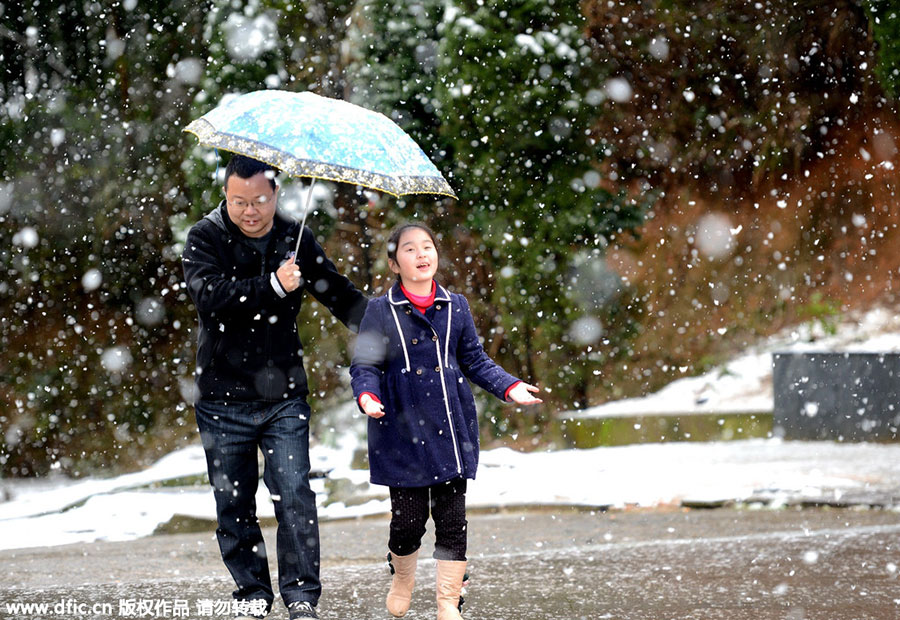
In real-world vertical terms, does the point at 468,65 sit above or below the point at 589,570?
above

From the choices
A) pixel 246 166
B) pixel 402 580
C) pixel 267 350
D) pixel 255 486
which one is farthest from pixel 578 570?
pixel 246 166

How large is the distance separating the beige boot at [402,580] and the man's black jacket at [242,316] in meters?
0.69

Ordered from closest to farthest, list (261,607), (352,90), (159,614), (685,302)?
(261,607) < (159,614) < (352,90) < (685,302)

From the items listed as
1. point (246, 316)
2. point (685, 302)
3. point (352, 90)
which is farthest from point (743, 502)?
point (685, 302)

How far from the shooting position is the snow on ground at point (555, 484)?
23.6 feet

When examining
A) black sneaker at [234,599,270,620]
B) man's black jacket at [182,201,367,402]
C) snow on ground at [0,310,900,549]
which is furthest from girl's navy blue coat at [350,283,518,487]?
snow on ground at [0,310,900,549]

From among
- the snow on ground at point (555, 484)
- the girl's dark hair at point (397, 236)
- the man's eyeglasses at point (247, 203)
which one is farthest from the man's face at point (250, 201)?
the snow on ground at point (555, 484)

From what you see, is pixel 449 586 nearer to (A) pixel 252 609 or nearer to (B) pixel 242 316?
(A) pixel 252 609

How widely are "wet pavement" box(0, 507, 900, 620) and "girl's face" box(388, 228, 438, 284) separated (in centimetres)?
133

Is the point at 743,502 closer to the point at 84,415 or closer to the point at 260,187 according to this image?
the point at 260,187

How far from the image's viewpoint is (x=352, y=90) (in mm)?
10133

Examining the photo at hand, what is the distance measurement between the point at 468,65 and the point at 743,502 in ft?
13.0

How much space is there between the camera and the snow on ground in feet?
23.6

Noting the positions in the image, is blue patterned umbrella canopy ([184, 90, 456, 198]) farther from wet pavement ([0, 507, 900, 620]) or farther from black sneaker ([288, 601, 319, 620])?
wet pavement ([0, 507, 900, 620])
